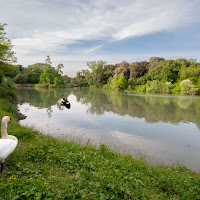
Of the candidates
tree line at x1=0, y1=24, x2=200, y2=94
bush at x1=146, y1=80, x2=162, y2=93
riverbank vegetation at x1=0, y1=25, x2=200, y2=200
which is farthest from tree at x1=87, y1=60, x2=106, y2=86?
riverbank vegetation at x1=0, y1=25, x2=200, y2=200

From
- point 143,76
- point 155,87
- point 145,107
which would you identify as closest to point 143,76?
point 143,76

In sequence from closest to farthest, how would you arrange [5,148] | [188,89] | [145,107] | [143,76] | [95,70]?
[5,148] → [145,107] → [188,89] → [143,76] → [95,70]

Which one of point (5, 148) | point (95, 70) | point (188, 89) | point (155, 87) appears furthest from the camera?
point (95, 70)

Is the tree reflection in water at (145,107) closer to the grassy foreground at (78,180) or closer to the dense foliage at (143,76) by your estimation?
the grassy foreground at (78,180)

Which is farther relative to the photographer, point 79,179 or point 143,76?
point 143,76

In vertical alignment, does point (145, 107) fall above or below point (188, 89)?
below

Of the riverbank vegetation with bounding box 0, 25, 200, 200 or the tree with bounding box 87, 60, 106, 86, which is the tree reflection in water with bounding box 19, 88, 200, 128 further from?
the tree with bounding box 87, 60, 106, 86

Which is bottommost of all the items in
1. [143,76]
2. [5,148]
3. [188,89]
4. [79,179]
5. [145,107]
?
[145,107]

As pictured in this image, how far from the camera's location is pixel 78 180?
3301 mm

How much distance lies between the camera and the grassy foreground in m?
2.89

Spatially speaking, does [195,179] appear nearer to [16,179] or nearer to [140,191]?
[140,191]

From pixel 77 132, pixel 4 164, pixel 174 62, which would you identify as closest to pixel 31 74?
pixel 174 62

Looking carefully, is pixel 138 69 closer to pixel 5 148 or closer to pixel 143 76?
pixel 143 76

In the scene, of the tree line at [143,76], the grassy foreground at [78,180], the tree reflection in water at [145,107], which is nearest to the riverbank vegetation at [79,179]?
the grassy foreground at [78,180]
